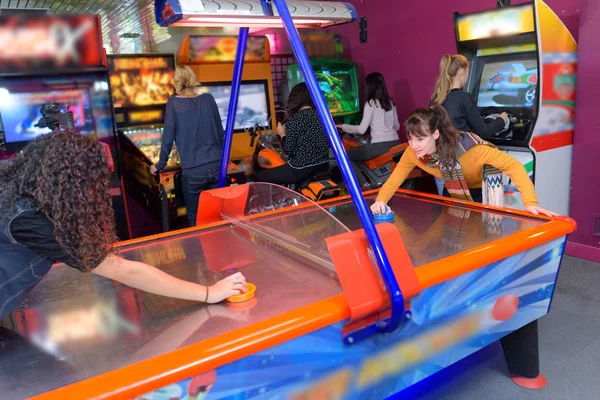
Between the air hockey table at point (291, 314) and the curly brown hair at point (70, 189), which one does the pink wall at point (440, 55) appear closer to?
the air hockey table at point (291, 314)

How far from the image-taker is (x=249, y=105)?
5.23 m

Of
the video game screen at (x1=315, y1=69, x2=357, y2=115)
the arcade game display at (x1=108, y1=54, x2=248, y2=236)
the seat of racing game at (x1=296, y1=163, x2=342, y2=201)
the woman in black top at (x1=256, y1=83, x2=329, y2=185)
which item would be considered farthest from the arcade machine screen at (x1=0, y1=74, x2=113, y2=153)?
the video game screen at (x1=315, y1=69, x2=357, y2=115)

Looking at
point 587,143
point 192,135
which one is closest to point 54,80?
point 192,135

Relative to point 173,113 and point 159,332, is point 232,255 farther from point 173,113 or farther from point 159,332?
point 173,113

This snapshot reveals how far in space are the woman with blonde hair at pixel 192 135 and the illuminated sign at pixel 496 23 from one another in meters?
1.97

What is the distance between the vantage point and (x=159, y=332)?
1326 millimetres

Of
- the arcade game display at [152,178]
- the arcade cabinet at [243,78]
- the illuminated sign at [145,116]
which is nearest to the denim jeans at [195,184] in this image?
the arcade game display at [152,178]

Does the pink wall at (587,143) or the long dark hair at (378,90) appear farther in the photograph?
the long dark hair at (378,90)

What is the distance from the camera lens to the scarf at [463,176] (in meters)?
2.52

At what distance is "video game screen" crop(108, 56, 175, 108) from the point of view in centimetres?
466

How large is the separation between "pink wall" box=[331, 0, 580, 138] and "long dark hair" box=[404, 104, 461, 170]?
→ 8.41 feet

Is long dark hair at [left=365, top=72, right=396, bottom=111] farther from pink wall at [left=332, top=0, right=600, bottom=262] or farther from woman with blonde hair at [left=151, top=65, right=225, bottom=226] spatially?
woman with blonde hair at [left=151, top=65, right=225, bottom=226]

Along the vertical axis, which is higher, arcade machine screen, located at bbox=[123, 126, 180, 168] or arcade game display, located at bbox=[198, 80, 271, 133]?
arcade game display, located at bbox=[198, 80, 271, 133]

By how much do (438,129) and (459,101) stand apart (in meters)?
1.04
